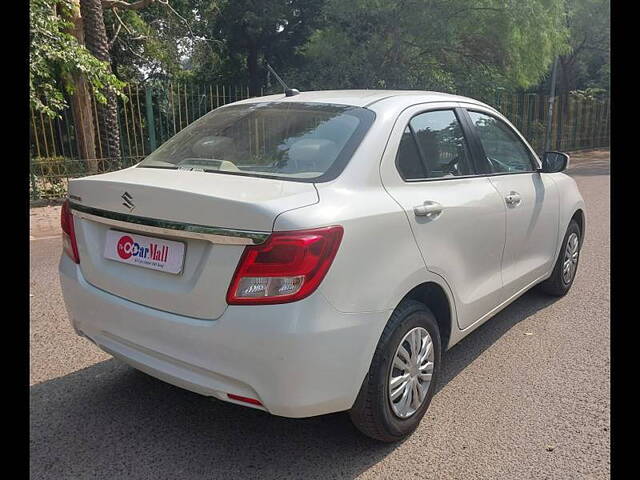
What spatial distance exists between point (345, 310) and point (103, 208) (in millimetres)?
1287

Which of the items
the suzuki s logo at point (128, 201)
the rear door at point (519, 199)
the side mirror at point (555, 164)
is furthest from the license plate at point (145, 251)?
the side mirror at point (555, 164)

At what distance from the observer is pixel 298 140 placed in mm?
2834

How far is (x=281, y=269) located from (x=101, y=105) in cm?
1041

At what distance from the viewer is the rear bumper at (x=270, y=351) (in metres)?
2.15

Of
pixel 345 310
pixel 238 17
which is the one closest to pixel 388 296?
pixel 345 310

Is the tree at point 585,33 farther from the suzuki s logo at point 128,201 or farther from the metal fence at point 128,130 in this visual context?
the suzuki s logo at point 128,201

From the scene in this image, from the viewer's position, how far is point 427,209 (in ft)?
9.20

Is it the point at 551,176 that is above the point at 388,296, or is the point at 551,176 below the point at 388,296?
above

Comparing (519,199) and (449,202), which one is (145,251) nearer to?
(449,202)

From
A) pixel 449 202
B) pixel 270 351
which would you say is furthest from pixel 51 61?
pixel 270 351

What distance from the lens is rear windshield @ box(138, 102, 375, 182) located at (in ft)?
8.70

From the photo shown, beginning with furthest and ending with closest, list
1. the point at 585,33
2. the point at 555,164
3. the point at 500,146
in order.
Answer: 1. the point at 585,33
2. the point at 555,164
3. the point at 500,146

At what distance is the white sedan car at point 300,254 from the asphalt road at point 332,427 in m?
0.25
